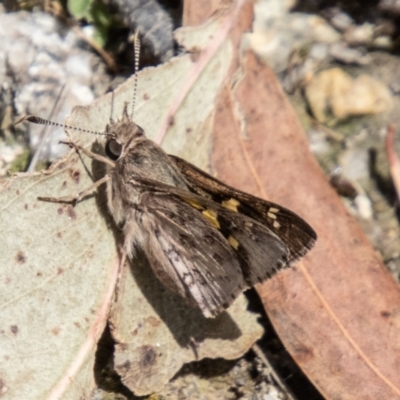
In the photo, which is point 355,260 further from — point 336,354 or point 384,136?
point 384,136

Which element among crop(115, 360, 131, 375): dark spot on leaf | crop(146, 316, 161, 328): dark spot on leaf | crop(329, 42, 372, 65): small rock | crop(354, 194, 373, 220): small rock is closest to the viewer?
crop(115, 360, 131, 375): dark spot on leaf

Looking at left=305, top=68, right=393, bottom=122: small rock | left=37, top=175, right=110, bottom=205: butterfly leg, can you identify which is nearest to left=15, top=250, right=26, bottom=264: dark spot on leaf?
left=37, top=175, right=110, bottom=205: butterfly leg

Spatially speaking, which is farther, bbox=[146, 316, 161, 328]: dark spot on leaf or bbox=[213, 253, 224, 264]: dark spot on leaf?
bbox=[146, 316, 161, 328]: dark spot on leaf

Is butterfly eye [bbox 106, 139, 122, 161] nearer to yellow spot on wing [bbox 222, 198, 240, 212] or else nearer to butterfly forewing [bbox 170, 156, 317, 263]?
butterfly forewing [bbox 170, 156, 317, 263]

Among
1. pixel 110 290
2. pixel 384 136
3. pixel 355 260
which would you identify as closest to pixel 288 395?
pixel 355 260

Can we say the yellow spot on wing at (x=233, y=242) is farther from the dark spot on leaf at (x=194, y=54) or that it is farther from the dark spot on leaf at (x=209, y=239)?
the dark spot on leaf at (x=194, y=54)

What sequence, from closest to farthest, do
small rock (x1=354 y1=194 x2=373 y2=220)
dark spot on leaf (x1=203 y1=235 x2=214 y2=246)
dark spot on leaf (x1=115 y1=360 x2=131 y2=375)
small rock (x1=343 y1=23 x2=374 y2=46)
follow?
dark spot on leaf (x1=115 y1=360 x2=131 y2=375), dark spot on leaf (x1=203 y1=235 x2=214 y2=246), small rock (x1=354 y1=194 x2=373 y2=220), small rock (x1=343 y1=23 x2=374 y2=46)
